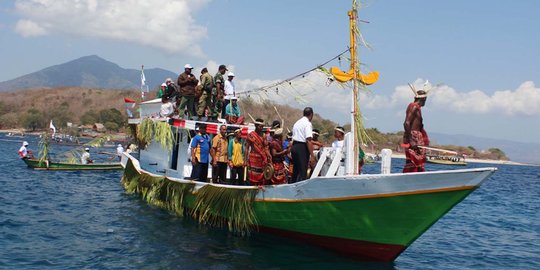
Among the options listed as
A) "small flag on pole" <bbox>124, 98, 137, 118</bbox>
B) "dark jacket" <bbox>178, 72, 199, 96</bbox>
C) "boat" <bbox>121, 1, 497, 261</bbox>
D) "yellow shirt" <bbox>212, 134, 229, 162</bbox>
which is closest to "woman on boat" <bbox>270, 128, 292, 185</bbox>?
"boat" <bbox>121, 1, 497, 261</bbox>

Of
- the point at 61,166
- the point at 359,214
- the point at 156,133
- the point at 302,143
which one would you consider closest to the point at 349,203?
the point at 359,214

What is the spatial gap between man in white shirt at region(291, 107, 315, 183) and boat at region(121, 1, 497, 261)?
1.01ft

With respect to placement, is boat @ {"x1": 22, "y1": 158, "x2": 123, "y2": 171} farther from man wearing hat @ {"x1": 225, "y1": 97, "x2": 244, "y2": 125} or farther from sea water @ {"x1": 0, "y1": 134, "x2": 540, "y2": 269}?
man wearing hat @ {"x1": 225, "y1": 97, "x2": 244, "y2": 125}

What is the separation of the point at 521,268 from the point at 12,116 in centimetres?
13132

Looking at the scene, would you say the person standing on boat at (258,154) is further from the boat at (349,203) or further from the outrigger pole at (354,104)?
the outrigger pole at (354,104)

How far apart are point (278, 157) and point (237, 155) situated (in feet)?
5.04

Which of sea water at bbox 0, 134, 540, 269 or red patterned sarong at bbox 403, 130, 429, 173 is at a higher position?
red patterned sarong at bbox 403, 130, 429, 173

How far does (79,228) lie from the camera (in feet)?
42.8

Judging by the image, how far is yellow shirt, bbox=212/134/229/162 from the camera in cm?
1316

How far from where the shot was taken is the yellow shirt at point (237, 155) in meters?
12.8

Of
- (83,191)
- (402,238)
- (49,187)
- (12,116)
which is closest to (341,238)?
(402,238)

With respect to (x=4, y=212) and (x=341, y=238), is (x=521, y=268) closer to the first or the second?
(x=341, y=238)

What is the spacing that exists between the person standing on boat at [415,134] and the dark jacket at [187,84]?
8418 millimetres

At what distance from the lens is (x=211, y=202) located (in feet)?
40.7
